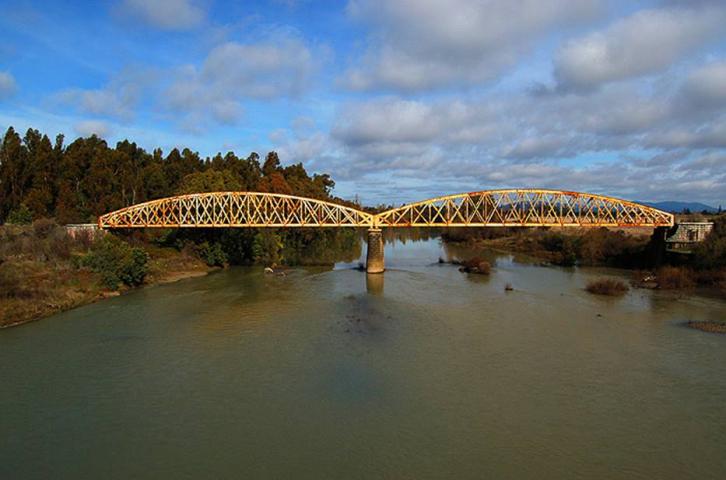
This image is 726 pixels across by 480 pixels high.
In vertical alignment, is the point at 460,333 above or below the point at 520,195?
below

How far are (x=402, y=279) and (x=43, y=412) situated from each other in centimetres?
3431

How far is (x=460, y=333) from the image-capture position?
27.8 meters

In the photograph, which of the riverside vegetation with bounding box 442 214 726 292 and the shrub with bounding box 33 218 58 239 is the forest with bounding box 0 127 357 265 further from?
the riverside vegetation with bounding box 442 214 726 292

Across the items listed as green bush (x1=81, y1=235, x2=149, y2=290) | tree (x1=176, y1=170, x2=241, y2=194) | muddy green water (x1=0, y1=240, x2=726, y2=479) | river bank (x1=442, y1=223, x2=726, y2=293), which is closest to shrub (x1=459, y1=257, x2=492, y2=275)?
river bank (x1=442, y1=223, x2=726, y2=293)

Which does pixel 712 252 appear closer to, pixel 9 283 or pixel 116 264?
pixel 116 264

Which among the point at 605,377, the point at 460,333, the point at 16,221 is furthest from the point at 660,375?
the point at 16,221

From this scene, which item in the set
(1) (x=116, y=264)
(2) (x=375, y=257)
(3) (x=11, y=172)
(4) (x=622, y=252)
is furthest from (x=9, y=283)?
(4) (x=622, y=252)

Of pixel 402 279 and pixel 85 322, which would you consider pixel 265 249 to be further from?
pixel 85 322

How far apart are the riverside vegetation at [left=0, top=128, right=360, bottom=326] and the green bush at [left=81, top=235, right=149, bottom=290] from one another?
8cm

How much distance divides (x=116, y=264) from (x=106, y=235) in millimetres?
11016

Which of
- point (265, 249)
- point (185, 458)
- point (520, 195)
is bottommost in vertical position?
point (185, 458)

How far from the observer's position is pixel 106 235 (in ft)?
161

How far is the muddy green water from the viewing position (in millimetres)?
14688

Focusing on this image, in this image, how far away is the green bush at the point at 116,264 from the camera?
38719mm
